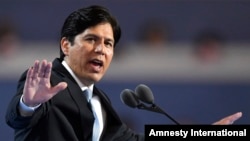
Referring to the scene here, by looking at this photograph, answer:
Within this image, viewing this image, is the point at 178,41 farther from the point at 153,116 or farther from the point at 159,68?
the point at 153,116

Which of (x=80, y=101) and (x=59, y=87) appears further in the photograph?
(x=80, y=101)

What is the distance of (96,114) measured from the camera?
1158mm

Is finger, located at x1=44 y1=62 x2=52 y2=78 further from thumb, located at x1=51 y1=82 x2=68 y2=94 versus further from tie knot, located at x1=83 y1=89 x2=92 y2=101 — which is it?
tie knot, located at x1=83 y1=89 x2=92 y2=101

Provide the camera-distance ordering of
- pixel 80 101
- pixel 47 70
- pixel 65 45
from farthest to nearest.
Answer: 1. pixel 65 45
2. pixel 80 101
3. pixel 47 70

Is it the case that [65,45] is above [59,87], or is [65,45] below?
above

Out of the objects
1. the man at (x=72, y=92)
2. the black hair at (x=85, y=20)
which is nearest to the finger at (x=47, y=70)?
the man at (x=72, y=92)

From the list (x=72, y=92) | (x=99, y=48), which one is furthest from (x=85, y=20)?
(x=72, y=92)

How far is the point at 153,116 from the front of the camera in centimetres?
280

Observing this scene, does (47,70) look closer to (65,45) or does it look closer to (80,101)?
(80,101)

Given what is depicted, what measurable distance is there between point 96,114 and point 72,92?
0.08 m

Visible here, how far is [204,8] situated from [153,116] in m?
0.70

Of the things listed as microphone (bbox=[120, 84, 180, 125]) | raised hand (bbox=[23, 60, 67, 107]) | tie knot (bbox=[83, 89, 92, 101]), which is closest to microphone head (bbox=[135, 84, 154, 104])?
microphone (bbox=[120, 84, 180, 125])

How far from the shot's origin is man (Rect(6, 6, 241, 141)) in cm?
99

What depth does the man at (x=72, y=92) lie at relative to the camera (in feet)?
3.24
